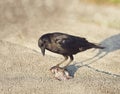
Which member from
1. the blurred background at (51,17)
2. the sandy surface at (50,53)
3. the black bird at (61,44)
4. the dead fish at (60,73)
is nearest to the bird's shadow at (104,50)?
the sandy surface at (50,53)

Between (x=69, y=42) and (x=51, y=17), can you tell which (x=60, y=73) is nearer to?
(x=69, y=42)

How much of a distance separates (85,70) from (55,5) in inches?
325

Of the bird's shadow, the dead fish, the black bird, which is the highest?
the black bird

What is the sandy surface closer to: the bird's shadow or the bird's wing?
the bird's shadow

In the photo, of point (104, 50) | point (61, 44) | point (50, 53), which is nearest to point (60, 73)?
point (61, 44)

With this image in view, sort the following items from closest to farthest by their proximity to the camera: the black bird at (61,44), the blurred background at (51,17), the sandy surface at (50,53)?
the sandy surface at (50,53)
the black bird at (61,44)
the blurred background at (51,17)

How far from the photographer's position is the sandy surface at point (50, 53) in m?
12.0

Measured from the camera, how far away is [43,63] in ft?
45.1

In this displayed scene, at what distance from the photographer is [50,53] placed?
15.4 metres

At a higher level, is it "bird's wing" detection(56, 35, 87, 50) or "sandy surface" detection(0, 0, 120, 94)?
"bird's wing" detection(56, 35, 87, 50)

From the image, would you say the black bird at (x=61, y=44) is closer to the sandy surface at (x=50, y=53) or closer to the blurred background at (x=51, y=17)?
the sandy surface at (x=50, y=53)

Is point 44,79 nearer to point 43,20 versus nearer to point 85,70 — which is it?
point 85,70

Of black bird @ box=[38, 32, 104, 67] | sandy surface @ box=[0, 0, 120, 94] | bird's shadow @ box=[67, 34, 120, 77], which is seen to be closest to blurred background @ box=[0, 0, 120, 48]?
sandy surface @ box=[0, 0, 120, 94]

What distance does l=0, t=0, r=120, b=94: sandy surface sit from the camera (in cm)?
1199
